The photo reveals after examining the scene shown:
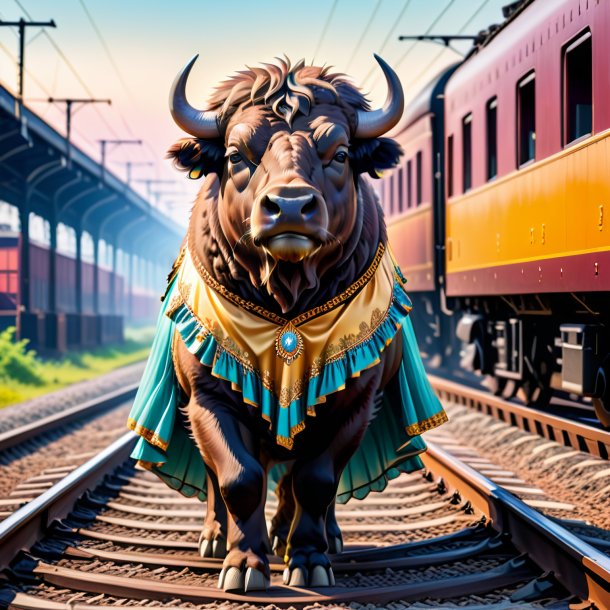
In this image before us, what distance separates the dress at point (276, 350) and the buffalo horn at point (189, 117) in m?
0.59

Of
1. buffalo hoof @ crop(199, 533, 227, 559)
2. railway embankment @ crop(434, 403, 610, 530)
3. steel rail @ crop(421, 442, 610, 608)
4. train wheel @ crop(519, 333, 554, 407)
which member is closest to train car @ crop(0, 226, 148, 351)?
train wheel @ crop(519, 333, 554, 407)

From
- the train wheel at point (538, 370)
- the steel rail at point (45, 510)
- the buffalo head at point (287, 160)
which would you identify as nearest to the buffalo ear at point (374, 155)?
the buffalo head at point (287, 160)

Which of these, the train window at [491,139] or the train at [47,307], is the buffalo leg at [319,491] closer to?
the train window at [491,139]

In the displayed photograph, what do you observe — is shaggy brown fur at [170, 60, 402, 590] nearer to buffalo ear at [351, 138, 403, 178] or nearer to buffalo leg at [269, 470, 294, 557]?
buffalo ear at [351, 138, 403, 178]

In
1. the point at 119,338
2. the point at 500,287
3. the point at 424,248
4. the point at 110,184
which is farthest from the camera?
the point at 119,338

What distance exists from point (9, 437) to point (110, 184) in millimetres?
23681

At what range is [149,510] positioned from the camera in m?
6.75

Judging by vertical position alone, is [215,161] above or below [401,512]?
above

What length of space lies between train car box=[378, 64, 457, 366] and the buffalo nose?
417 inches

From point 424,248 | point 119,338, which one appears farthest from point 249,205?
point 119,338

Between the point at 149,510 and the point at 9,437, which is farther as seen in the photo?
the point at 9,437

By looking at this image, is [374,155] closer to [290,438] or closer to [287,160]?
[287,160]

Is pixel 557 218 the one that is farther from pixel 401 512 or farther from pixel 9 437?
pixel 9 437

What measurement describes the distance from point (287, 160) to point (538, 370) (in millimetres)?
7977
